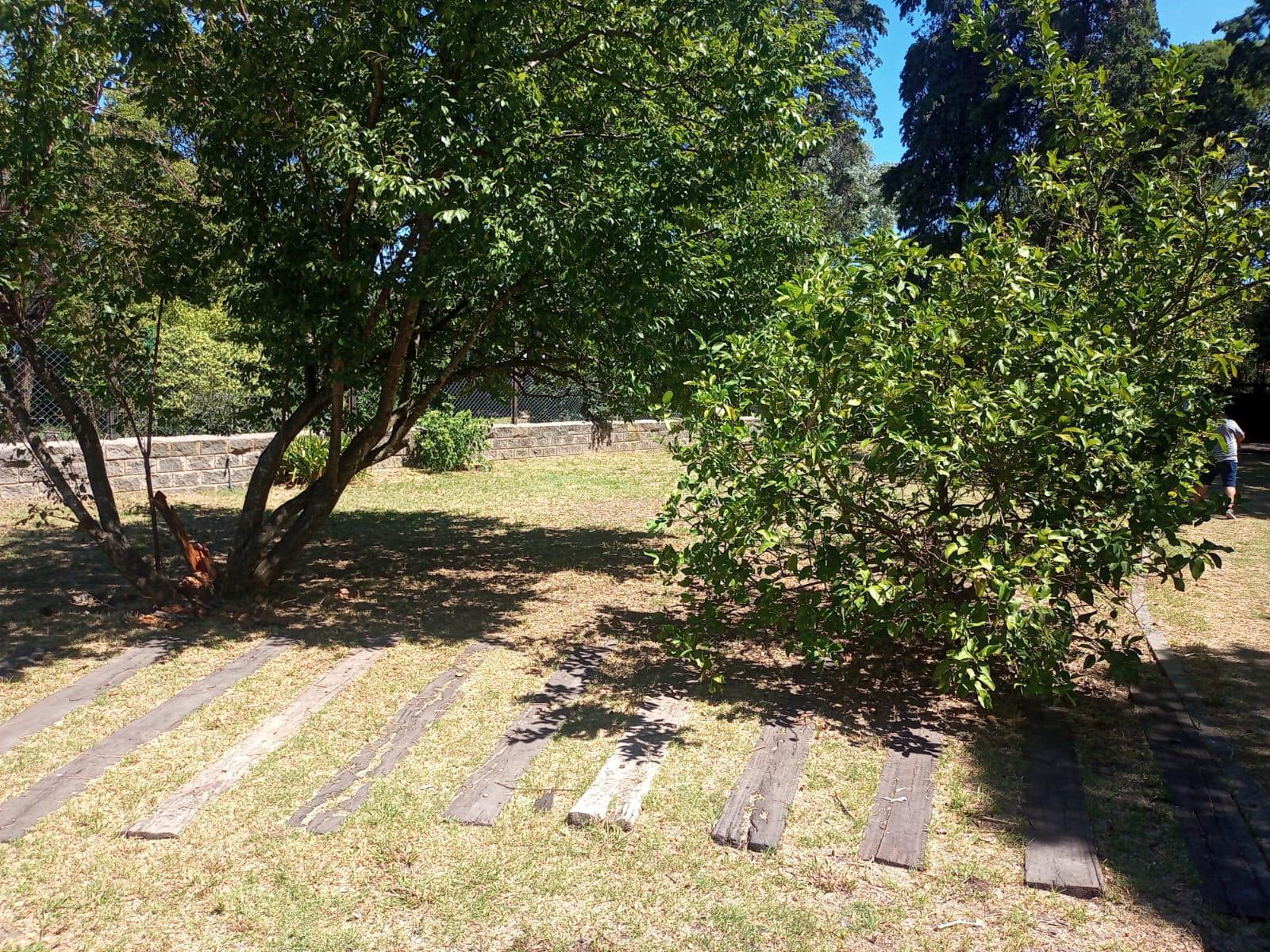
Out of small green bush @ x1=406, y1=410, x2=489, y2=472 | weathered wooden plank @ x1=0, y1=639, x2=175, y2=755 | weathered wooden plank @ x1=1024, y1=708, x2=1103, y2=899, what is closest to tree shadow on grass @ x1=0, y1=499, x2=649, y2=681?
weathered wooden plank @ x1=0, y1=639, x2=175, y2=755

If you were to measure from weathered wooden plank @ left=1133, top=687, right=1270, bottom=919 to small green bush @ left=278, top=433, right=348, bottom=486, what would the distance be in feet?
33.1

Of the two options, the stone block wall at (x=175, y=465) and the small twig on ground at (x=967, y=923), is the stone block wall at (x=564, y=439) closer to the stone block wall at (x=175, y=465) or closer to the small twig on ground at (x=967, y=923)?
the stone block wall at (x=175, y=465)

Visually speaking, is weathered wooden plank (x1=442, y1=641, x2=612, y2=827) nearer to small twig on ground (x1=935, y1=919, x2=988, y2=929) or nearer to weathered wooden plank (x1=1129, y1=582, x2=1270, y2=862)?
small twig on ground (x1=935, y1=919, x2=988, y2=929)

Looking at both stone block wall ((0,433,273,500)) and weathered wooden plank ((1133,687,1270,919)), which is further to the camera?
stone block wall ((0,433,273,500))

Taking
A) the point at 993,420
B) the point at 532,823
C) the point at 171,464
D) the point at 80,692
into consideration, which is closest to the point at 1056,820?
the point at 993,420

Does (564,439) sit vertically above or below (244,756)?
above

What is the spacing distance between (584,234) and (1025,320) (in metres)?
2.57

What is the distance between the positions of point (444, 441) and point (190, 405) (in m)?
3.54

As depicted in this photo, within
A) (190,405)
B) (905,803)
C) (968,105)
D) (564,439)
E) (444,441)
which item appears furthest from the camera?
(968,105)

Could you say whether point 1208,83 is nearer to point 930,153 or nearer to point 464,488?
point 930,153

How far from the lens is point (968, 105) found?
22.8m

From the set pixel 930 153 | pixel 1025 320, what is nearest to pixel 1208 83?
pixel 930 153

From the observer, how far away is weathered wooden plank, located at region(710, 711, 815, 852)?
3.62 metres

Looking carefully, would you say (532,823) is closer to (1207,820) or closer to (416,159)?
(1207,820)
